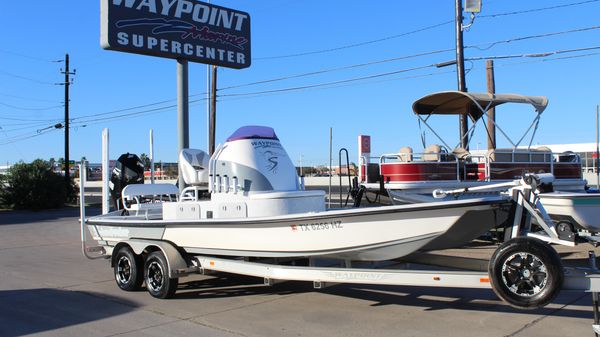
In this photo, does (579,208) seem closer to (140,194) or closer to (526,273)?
(526,273)

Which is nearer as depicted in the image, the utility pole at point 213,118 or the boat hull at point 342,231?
the boat hull at point 342,231

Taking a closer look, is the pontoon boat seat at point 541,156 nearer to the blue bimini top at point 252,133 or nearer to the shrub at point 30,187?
the blue bimini top at point 252,133

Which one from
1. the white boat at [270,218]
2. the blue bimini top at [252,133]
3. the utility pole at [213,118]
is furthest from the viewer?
the utility pole at [213,118]

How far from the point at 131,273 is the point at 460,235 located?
4768 mm

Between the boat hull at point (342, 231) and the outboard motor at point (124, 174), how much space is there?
140 inches

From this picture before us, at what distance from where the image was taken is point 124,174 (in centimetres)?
1041

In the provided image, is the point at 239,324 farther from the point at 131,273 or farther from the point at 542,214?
the point at 542,214

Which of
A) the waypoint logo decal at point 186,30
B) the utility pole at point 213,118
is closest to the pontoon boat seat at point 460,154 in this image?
the waypoint logo decal at point 186,30

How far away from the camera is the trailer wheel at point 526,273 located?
468 centimetres

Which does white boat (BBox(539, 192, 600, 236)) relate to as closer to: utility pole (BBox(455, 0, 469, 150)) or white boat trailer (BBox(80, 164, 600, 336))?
white boat trailer (BBox(80, 164, 600, 336))

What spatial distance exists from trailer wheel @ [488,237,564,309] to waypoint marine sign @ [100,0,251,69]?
36.8 feet

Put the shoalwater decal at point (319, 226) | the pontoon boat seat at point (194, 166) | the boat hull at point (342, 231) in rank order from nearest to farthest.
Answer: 1. the boat hull at point (342, 231)
2. the shoalwater decal at point (319, 226)
3. the pontoon boat seat at point (194, 166)

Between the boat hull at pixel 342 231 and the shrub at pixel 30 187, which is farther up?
the shrub at pixel 30 187

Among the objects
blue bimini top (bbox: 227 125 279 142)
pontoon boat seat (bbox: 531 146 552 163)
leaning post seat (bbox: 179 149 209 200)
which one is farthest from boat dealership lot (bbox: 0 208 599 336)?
pontoon boat seat (bbox: 531 146 552 163)
